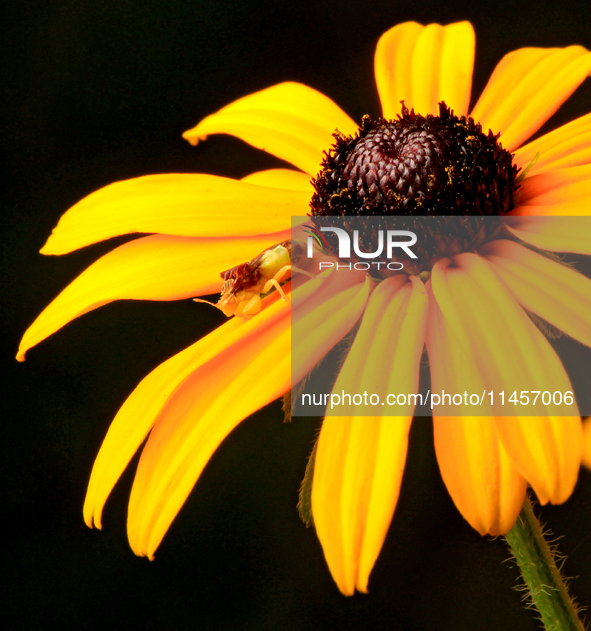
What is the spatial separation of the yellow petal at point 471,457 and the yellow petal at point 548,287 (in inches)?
2.3

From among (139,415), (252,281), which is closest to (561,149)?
(252,281)

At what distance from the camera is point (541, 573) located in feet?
1.53

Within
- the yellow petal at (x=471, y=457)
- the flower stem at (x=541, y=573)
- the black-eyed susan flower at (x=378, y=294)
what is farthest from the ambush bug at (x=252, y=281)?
the flower stem at (x=541, y=573)

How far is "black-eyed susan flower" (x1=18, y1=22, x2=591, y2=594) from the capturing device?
358 millimetres

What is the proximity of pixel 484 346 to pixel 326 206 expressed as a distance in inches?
6.9

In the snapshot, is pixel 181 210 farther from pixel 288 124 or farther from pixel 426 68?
pixel 426 68

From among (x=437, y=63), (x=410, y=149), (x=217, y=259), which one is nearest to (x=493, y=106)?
(x=437, y=63)

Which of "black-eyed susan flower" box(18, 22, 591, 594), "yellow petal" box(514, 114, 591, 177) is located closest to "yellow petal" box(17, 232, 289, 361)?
"black-eyed susan flower" box(18, 22, 591, 594)

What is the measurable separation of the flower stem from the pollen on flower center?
0.20 meters

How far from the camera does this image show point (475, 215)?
470 millimetres

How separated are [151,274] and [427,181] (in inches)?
8.9

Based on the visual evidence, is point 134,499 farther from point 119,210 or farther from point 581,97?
point 581,97

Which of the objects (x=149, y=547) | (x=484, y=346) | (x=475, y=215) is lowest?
(x=149, y=547)

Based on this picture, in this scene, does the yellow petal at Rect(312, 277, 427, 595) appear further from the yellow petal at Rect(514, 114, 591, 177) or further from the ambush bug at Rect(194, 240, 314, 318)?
the yellow petal at Rect(514, 114, 591, 177)
